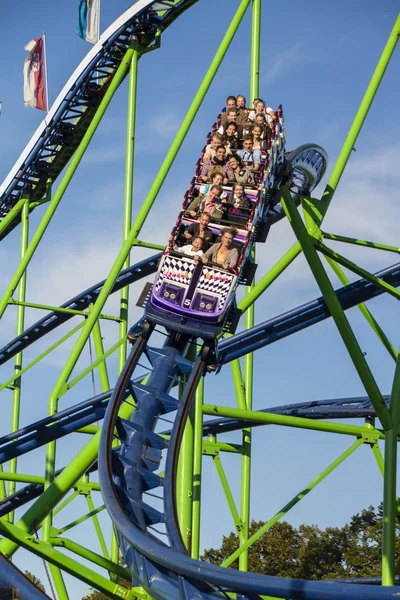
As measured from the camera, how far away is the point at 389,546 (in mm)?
7367

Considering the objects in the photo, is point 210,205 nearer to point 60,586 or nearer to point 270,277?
point 270,277

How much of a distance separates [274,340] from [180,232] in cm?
157

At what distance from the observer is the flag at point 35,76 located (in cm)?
1391

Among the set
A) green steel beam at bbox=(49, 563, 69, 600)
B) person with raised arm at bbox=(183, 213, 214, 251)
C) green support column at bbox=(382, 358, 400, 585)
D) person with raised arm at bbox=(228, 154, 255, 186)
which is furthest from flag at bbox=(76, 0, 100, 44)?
green steel beam at bbox=(49, 563, 69, 600)

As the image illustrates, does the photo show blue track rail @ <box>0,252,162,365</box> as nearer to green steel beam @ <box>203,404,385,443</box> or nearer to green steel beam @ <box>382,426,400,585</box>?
green steel beam @ <box>203,404,385,443</box>

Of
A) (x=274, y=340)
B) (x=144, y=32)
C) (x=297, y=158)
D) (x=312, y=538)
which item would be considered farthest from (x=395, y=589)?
(x=312, y=538)

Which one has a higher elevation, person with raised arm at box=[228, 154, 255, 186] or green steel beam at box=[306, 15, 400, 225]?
green steel beam at box=[306, 15, 400, 225]

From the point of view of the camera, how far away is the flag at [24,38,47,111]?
13906 millimetres

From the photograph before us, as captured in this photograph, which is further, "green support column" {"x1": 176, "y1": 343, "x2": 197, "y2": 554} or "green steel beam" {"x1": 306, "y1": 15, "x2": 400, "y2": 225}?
"green steel beam" {"x1": 306, "y1": 15, "x2": 400, "y2": 225}

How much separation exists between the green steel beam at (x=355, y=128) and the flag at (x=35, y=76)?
18.1 feet

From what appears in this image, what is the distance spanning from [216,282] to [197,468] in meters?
1.74

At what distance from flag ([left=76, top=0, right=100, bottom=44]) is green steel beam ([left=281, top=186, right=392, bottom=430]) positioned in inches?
215

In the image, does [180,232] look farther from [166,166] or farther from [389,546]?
[389,546]

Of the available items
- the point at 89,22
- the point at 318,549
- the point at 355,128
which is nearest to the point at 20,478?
the point at 355,128
